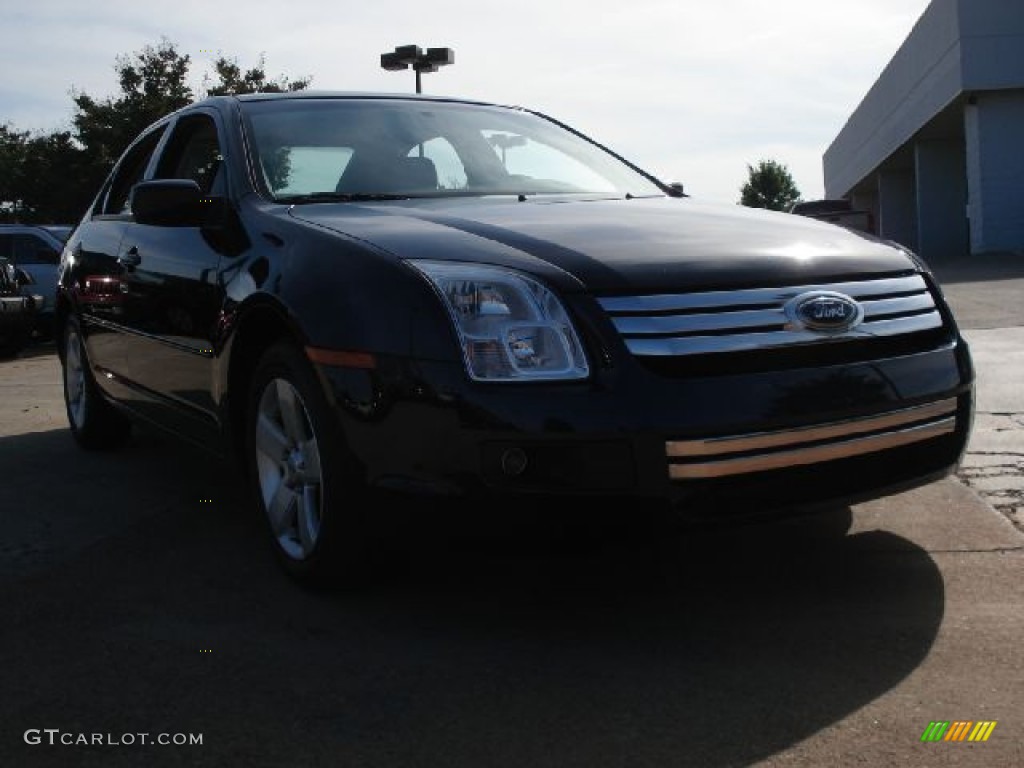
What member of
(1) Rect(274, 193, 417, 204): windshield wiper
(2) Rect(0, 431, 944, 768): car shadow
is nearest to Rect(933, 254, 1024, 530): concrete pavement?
(2) Rect(0, 431, 944, 768): car shadow

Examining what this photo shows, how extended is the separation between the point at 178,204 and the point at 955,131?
36.7 m

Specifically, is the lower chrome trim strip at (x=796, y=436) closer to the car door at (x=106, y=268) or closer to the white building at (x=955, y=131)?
the car door at (x=106, y=268)

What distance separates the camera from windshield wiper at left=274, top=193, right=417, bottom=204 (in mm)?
4039

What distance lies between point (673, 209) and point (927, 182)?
36.8 m

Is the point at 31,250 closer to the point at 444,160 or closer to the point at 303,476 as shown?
the point at 444,160

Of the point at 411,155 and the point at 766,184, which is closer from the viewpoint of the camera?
the point at 411,155

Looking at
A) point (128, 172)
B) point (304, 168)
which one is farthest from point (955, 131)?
point (304, 168)

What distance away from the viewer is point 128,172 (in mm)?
5922

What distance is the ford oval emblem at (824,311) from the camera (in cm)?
314

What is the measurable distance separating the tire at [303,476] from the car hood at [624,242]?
464mm

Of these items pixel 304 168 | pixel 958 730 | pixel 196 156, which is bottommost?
pixel 958 730

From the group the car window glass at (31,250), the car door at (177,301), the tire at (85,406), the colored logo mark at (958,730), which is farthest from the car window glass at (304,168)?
the car window glass at (31,250)

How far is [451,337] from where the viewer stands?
120 inches

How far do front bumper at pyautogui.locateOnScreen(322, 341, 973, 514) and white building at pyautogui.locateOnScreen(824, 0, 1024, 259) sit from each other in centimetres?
2939
